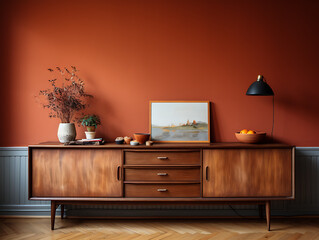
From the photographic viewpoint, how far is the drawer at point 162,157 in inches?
106

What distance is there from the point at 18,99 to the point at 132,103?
134 cm

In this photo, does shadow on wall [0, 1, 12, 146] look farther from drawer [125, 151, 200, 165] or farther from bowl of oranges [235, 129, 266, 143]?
bowl of oranges [235, 129, 266, 143]

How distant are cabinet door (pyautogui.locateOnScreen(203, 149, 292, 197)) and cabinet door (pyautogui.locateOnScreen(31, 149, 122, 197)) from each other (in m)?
0.94

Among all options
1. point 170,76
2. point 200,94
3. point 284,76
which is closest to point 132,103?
point 170,76

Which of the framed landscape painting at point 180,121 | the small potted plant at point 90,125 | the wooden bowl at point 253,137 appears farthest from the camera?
the framed landscape painting at point 180,121

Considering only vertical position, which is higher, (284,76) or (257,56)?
(257,56)

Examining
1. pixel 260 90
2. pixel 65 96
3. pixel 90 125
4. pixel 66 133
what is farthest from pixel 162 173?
pixel 65 96

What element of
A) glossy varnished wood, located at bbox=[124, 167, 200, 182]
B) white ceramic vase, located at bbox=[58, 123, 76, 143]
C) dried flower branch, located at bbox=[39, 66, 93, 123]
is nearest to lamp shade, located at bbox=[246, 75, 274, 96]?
glossy varnished wood, located at bbox=[124, 167, 200, 182]

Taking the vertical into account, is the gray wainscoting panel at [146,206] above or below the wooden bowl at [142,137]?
below

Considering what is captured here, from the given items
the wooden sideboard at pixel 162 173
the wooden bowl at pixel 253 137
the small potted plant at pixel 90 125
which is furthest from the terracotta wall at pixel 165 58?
the wooden sideboard at pixel 162 173

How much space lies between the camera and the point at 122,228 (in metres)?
2.81

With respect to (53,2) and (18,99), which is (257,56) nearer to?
(53,2)

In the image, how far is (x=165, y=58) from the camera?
310cm

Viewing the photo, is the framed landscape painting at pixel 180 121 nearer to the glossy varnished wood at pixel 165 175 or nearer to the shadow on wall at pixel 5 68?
the glossy varnished wood at pixel 165 175
